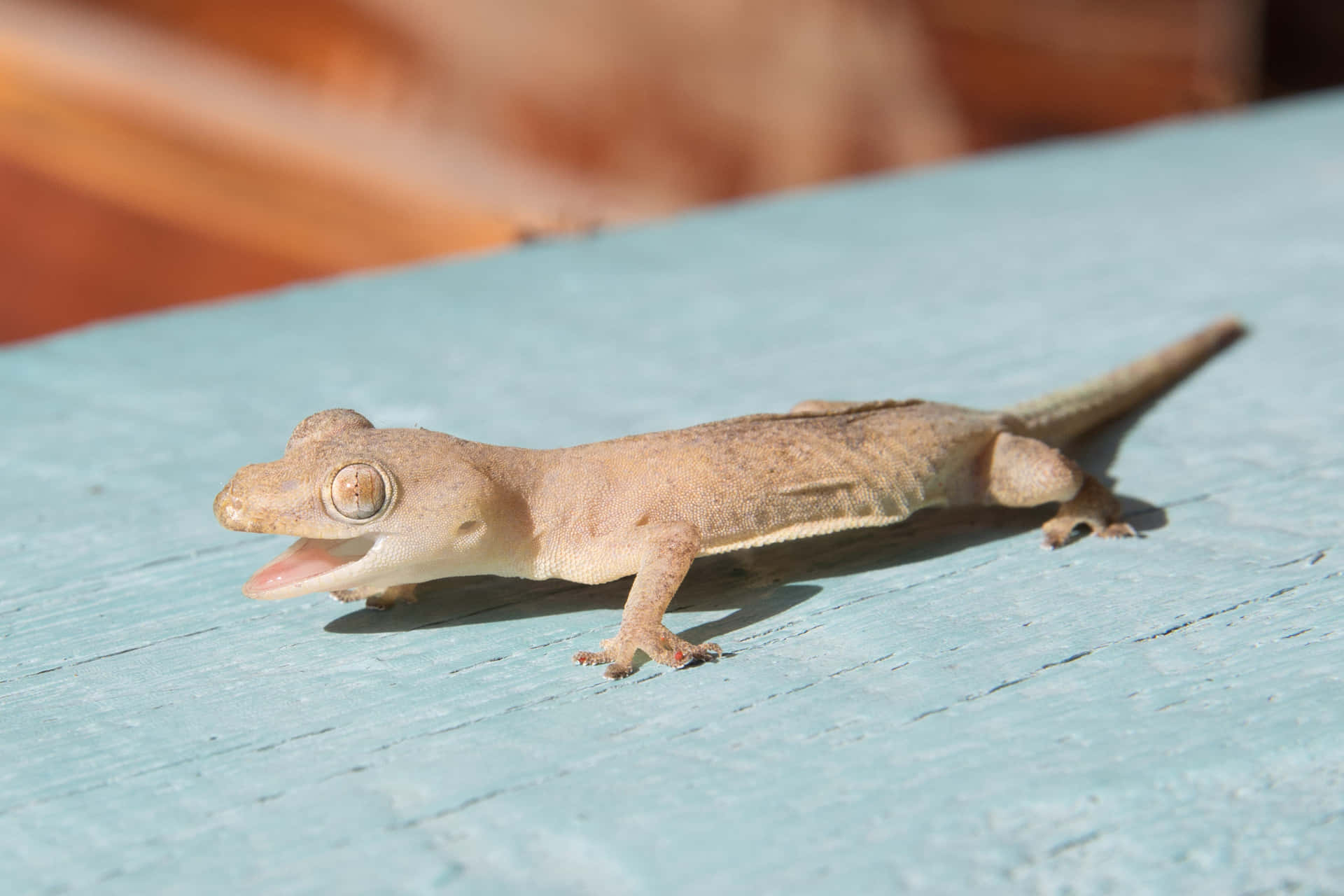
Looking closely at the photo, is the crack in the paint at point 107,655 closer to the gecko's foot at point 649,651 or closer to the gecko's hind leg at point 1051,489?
the gecko's foot at point 649,651

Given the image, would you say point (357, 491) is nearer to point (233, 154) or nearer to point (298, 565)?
point (298, 565)

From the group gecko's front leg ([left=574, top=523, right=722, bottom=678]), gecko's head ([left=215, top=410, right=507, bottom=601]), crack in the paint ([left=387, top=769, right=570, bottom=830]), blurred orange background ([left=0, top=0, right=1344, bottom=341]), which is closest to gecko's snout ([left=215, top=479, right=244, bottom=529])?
gecko's head ([left=215, top=410, right=507, bottom=601])

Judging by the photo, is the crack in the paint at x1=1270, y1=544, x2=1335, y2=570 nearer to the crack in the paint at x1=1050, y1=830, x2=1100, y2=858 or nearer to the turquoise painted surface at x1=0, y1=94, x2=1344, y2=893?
the turquoise painted surface at x1=0, y1=94, x2=1344, y2=893

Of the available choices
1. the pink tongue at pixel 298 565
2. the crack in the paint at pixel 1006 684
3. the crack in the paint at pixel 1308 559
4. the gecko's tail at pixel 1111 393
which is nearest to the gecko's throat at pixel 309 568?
the pink tongue at pixel 298 565

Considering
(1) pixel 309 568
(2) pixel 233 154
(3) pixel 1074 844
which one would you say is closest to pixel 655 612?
(1) pixel 309 568

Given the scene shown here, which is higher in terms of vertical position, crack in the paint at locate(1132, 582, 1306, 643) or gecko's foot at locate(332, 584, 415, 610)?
gecko's foot at locate(332, 584, 415, 610)
